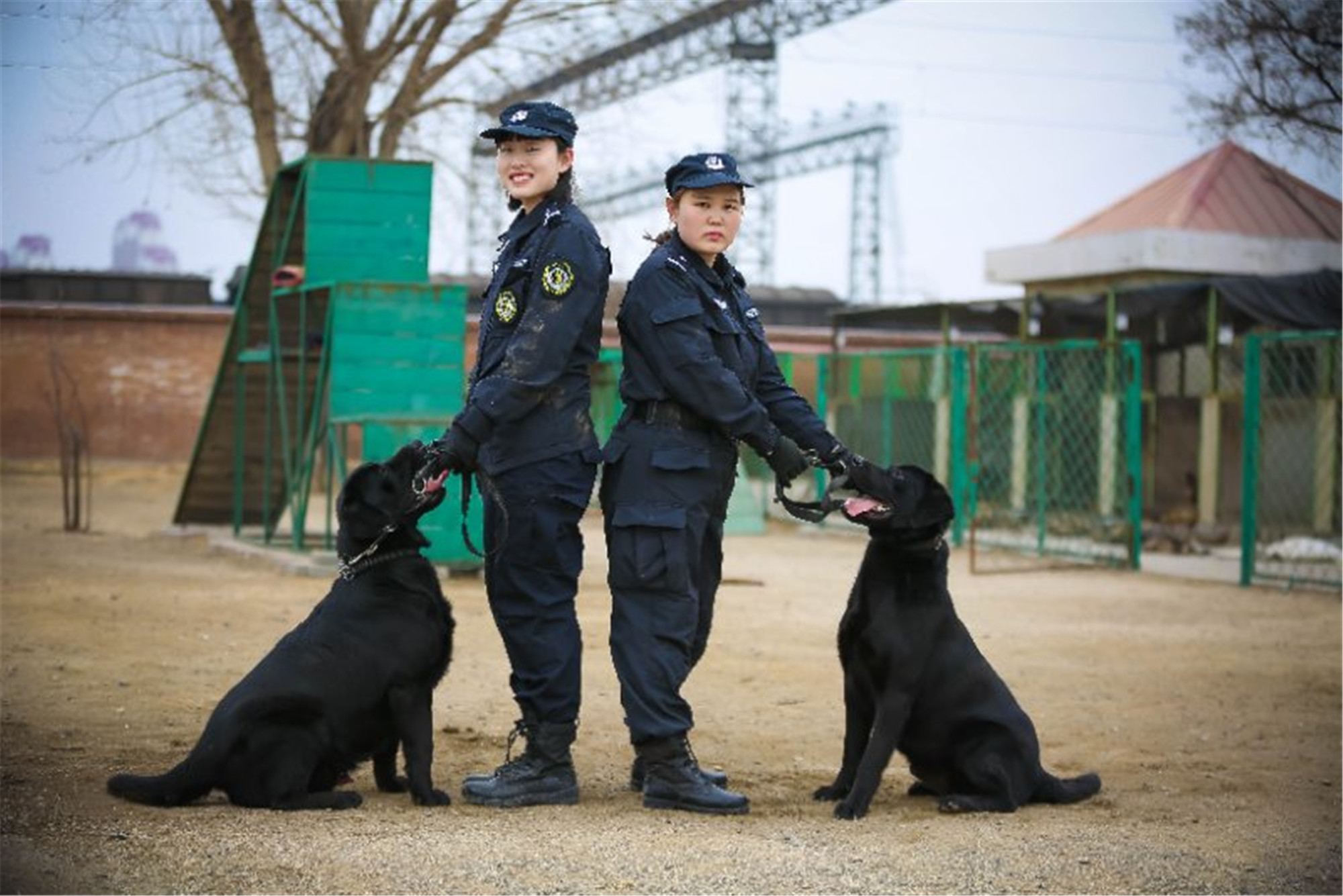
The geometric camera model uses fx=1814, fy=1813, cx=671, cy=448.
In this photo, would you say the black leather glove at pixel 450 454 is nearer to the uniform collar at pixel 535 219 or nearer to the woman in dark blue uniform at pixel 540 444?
the woman in dark blue uniform at pixel 540 444

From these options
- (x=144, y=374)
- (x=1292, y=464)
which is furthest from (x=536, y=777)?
(x=144, y=374)

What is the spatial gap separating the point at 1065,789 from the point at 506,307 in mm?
2332

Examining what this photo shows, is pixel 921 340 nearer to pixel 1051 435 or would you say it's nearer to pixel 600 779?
pixel 1051 435

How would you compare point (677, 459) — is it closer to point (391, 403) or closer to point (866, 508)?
point (866, 508)

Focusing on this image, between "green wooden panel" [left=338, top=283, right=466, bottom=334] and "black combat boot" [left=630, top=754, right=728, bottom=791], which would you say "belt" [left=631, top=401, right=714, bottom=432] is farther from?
"green wooden panel" [left=338, top=283, right=466, bottom=334]

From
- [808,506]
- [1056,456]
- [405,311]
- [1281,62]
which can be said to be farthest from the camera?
[1056,456]

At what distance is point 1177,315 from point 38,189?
1490 cm

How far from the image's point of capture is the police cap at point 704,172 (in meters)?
5.48

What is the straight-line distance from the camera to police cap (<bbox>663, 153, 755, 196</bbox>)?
5.48 metres

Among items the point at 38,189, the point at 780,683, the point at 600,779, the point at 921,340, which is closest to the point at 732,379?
the point at 600,779

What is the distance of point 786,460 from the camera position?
5559mm

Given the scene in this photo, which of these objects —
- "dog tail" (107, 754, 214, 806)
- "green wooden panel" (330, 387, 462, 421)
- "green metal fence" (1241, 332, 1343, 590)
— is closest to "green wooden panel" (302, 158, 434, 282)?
"green wooden panel" (330, 387, 462, 421)

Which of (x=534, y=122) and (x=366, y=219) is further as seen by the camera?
(x=366, y=219)

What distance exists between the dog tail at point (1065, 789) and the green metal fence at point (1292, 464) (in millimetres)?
7451
